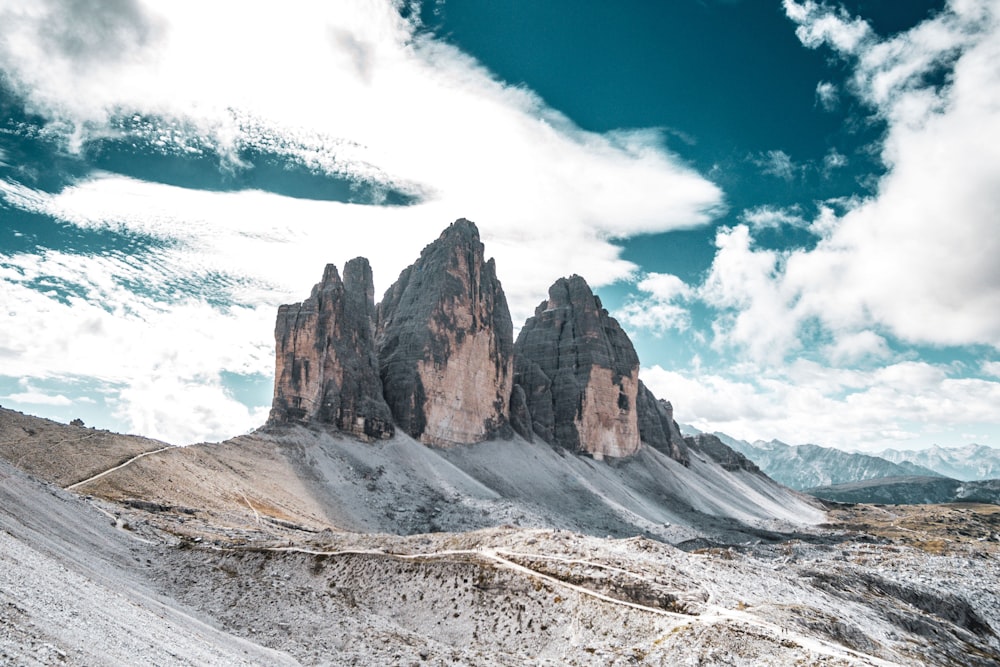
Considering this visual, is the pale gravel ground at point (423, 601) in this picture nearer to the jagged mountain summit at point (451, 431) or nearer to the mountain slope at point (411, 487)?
the mountain slope at point (411, 487)

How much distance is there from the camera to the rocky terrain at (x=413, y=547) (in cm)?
2052

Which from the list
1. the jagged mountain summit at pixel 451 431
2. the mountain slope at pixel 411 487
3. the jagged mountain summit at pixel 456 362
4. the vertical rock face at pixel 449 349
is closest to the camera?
the mountain slope at pixel 411 487

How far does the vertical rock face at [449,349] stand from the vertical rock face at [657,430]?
52603mm

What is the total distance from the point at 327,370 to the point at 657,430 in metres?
97.5

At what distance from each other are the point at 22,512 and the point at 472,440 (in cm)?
8754

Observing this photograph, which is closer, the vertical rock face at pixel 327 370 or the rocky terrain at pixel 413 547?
the rocky terrain at pixel 413 547

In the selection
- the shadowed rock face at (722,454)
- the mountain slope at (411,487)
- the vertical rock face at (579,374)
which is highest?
the vertical rock face at (579,374)

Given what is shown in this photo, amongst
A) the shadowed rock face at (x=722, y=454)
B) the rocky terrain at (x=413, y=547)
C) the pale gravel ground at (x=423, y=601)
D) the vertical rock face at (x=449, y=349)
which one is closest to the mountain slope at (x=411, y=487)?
the rocky terrain at (x=413, y=547)

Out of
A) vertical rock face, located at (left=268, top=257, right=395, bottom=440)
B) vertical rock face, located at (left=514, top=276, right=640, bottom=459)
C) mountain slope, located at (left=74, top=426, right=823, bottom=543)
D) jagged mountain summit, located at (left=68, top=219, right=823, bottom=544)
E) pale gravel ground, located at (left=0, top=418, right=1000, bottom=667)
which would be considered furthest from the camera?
vertical rock face, located at (left=514, top=276, right=640, bottom=459)

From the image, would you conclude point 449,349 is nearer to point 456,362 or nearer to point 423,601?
point 456,362

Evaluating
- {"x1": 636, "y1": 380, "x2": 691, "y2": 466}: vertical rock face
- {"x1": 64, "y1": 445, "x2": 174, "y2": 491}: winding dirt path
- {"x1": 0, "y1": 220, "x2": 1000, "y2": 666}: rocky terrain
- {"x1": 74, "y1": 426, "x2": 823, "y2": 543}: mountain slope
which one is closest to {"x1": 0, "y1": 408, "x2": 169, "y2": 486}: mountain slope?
{"x1": 0, "y1": 220, "x2": 1000, "y2": 666}: rocky terrain

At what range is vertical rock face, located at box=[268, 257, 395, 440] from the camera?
94.9m

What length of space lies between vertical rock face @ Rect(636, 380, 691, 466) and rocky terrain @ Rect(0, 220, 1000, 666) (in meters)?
31.8

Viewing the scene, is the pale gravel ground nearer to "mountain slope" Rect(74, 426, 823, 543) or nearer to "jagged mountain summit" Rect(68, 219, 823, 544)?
"mountain slope" Rect(74, 426, 823, 543)
